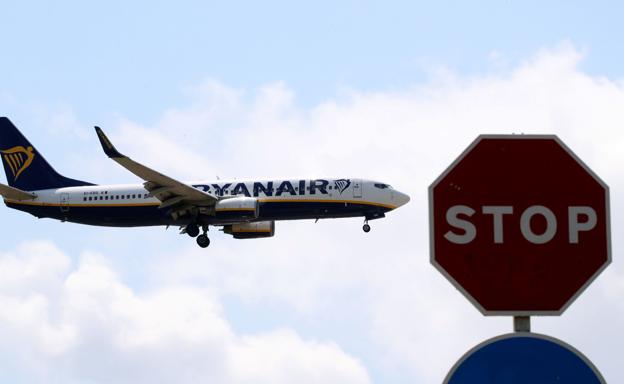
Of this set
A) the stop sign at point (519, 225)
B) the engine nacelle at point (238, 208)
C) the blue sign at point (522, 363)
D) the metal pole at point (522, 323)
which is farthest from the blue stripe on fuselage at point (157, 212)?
the blue sign at point (522, 363)

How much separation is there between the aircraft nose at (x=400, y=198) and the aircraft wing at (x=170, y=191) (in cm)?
956

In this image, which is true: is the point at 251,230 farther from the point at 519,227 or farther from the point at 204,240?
the point at 519,227

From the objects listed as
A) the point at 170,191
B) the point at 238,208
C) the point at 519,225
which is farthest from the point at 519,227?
the point at 170,191

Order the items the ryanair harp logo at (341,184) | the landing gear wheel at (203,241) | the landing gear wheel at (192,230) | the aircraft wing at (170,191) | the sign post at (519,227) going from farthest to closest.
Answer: the landing gear wheel at (203,241)
the landing gear wheel at (192,230)
the aircraft wing at (170,191)
the ryanair harp logo at (341,184)
the sign post at (519,227)

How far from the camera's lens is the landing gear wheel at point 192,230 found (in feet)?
206

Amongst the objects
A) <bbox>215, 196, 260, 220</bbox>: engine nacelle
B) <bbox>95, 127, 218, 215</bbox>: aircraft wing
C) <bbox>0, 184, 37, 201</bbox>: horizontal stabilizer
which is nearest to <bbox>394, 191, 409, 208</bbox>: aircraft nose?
<bbox>215, 196, 260, 220</bbox>: engine nacelle

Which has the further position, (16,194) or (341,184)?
(16,194)

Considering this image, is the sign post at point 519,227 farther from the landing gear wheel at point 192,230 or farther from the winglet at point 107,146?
the landing gear wheel at point 192,230

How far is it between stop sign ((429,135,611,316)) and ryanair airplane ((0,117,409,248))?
171ft

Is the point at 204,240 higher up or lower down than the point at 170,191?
lower down

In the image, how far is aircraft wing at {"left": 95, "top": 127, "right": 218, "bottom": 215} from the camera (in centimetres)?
5944

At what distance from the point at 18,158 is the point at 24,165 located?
1.44 meters

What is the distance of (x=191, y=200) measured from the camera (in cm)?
6131

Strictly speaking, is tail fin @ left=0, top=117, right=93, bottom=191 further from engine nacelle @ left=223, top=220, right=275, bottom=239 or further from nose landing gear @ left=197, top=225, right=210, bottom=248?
engine nacelle @ left=223, top=220, right=275, bottom=239
